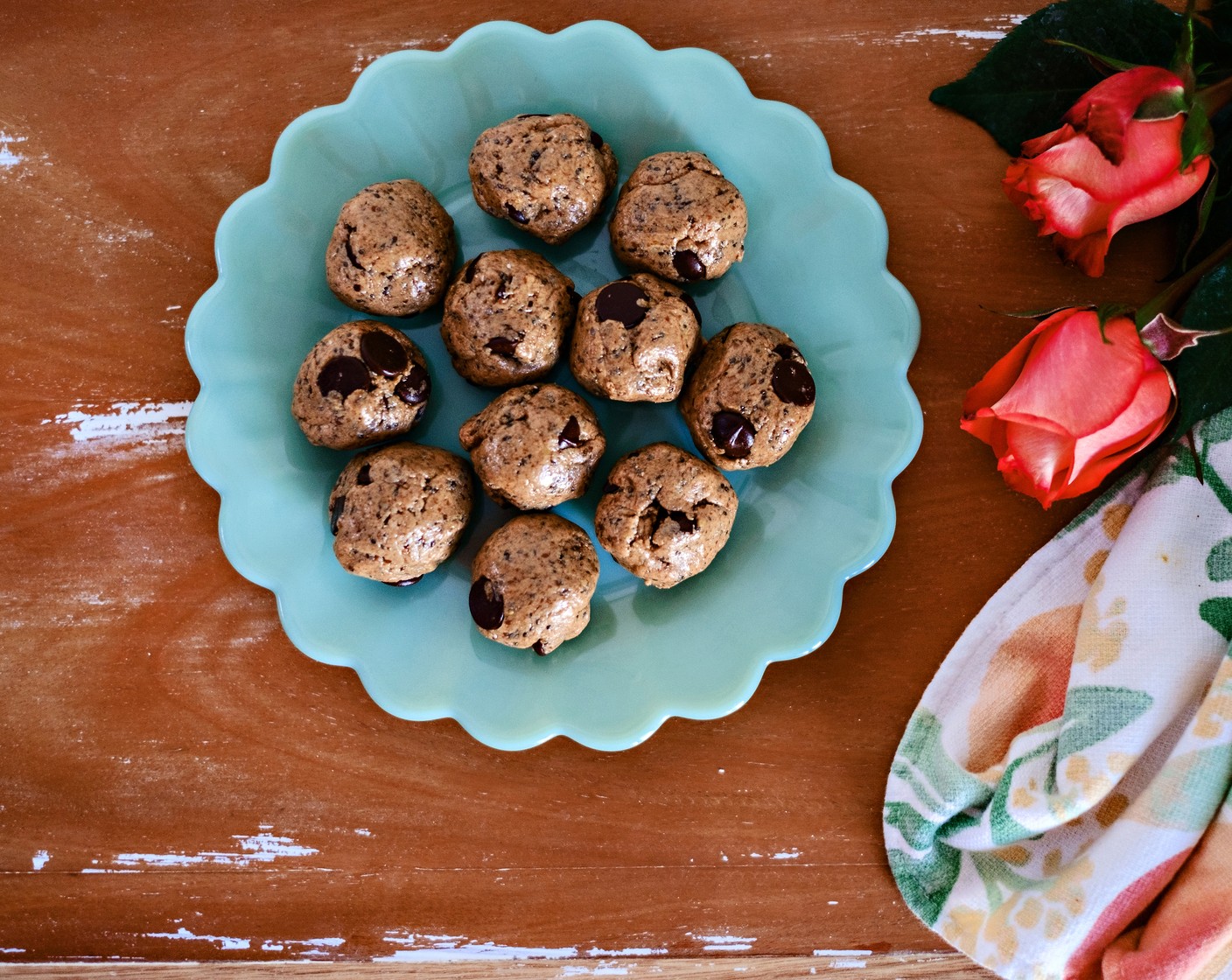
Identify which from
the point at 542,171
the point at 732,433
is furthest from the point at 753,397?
the point at 542,171

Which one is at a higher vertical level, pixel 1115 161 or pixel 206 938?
pixel 1115 161

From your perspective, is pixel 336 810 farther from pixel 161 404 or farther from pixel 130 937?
pixel 161 404

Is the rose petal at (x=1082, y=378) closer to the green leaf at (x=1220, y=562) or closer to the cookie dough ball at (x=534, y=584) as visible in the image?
the green leaf at (x=1220, y=562)

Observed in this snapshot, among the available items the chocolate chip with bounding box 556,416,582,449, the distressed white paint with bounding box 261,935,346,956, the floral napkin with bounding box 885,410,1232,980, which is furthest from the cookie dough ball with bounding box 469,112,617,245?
the distressed white paint with bounding box 261,935,346,956

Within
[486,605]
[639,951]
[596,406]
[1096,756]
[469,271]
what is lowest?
[639,951]

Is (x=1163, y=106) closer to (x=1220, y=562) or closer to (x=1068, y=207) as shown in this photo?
(x=1068, y=207)

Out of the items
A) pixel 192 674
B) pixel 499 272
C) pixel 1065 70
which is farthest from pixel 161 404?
pixel 1065 70

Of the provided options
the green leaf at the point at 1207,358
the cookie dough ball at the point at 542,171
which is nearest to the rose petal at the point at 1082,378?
the green leaf at the point at 1207,358
